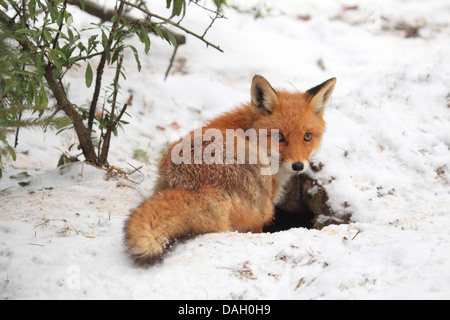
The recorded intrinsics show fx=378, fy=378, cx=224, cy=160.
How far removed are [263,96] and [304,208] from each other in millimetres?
1732

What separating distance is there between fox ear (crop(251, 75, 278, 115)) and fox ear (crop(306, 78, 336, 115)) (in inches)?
18.1

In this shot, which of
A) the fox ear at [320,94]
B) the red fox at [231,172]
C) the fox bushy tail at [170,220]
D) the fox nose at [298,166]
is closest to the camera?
the fox bushy tail at [170,220]

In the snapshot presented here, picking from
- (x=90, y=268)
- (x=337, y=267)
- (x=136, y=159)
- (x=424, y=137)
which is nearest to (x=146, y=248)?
(x=90, y=268)

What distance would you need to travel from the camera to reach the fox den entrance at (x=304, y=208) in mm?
4357

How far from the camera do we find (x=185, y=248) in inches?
110

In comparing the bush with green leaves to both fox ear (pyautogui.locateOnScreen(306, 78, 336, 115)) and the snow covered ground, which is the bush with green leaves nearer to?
the snow covered ground

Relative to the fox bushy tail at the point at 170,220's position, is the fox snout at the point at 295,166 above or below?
above

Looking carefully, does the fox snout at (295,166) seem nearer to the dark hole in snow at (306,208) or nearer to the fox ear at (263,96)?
the fox ear at (263,96)

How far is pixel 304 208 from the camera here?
496 centimetres

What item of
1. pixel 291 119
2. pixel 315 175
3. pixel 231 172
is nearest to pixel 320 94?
pixel 291 119

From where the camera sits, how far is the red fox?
2705 millimetres

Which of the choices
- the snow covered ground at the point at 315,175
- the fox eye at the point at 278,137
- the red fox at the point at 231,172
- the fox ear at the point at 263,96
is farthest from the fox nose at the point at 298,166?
the snow covered ground at the point at 315,175

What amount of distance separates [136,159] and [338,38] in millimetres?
6118

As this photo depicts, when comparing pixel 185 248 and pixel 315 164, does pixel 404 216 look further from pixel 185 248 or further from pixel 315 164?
pixel 185 248
